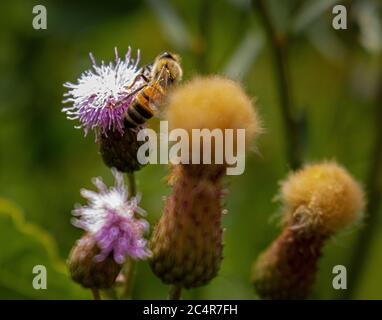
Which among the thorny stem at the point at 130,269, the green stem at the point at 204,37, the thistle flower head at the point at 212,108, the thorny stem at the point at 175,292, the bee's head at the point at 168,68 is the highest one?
the green stem at the point at 204,37

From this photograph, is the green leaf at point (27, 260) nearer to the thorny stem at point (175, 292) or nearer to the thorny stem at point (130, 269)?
the thorny stem at point (130, 269)

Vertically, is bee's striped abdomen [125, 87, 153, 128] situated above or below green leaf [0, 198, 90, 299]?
above

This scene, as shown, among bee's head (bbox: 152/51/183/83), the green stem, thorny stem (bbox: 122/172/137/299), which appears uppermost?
the green stem

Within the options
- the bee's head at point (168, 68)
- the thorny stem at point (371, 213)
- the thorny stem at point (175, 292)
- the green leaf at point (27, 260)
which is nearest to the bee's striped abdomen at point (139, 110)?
the bee's head at point (168, 68)

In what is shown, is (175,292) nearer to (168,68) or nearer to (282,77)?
(168,68)

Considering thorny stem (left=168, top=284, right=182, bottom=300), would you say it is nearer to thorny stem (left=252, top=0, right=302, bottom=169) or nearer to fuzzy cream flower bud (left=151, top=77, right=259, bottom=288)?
fuzzy cream flower bud (left=151, top=77, right=259, bottom=288)

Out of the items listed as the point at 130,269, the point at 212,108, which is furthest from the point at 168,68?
the point at 130,269

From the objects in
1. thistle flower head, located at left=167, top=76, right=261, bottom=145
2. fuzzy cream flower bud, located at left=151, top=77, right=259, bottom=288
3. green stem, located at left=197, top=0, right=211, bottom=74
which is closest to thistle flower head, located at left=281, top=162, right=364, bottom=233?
fuzzy cream flower bud, located at left=151, top=77, right=259, bottom=288

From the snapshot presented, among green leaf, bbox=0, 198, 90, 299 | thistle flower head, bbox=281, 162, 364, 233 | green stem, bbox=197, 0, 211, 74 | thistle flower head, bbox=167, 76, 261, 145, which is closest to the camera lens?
thistle flower head, bbox=167, 76, 261, 145
